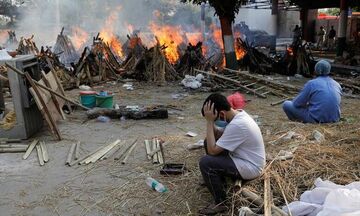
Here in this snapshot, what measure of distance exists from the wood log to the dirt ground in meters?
0.16

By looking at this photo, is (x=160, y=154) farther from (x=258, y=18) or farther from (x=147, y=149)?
(x=258, y=18)

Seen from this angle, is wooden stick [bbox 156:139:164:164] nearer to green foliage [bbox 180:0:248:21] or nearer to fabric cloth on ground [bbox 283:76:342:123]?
fabric cloth on ground [bbox 283:76:342:123]

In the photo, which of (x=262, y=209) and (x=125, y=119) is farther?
(x=125, y=119)

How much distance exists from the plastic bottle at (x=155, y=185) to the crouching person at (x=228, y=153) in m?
0.84

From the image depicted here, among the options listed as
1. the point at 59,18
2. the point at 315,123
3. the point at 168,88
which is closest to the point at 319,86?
the point at 315,123

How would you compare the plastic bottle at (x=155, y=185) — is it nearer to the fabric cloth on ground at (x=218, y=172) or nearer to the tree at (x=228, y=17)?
the fabric cloth on ground at (x=218, y=172)

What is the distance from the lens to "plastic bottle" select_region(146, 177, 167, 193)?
4664 millimetres

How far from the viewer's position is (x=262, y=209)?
3.50 meters

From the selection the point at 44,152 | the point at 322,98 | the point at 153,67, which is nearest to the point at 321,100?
the point at 322,98

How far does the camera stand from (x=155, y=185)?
4738 mm

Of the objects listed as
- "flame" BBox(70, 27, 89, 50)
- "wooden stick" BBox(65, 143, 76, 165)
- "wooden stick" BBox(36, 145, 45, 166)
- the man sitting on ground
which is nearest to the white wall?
"flame" BBox(70, 27, 89, 50)

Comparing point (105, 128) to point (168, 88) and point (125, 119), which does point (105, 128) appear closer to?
point (125, 119)

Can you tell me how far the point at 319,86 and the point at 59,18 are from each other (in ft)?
107

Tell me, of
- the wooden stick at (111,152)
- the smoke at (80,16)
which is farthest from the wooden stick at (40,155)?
the smoke at (80,16)
